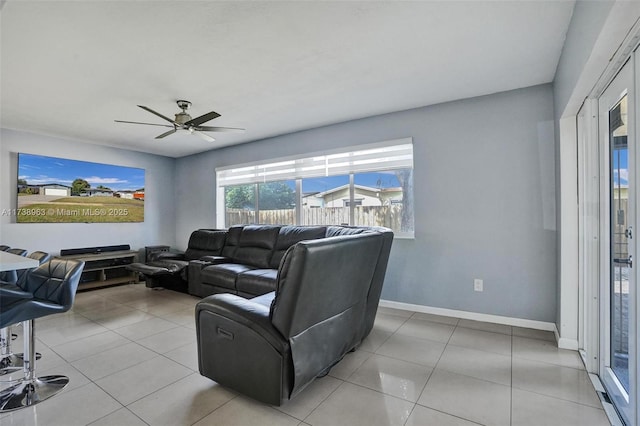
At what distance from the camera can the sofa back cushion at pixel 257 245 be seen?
429cm

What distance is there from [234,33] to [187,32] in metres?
0.33

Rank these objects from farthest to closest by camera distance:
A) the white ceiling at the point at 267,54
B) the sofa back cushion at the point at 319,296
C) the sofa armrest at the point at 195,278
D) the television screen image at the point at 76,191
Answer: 1. the television screen image at the point at 76,191
2. the sofa armrest at the point at 195,278
3. the white ceiling at the point at 267,54
4. the sofa back cushion at the point at 319,296

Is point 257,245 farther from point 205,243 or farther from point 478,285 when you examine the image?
point 478,285

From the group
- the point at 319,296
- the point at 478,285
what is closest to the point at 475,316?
the point at 478,285

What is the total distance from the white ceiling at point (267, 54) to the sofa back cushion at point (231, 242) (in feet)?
6.26

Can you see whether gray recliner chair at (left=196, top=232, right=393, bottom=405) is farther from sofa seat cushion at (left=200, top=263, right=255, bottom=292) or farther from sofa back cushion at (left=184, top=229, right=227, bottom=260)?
sofa back cushion at (left=184, top=229, right=227, bottom=260)

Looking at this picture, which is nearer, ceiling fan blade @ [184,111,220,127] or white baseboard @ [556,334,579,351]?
white baseboard @ [556,334,579,351]

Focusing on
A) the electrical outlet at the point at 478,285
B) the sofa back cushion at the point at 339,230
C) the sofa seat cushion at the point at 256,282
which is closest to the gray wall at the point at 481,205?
the electrical outlet at the point at 478,285

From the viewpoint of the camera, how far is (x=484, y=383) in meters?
2.02

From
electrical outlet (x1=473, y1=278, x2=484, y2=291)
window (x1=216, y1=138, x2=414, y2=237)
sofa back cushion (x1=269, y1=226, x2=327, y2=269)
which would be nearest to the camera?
electrical outlet (x1=473, y1=278, x2=484, y2=291)

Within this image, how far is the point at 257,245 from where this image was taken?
4.47 metres

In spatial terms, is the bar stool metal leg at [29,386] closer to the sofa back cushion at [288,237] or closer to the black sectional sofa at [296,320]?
the black sectional sofa at [296,320]

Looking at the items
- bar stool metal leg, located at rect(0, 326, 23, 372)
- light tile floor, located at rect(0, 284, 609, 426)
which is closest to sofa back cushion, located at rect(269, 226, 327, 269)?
light tile floor, located at rect(0, 284, 609, 426)

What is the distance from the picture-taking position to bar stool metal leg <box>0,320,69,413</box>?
181cm
